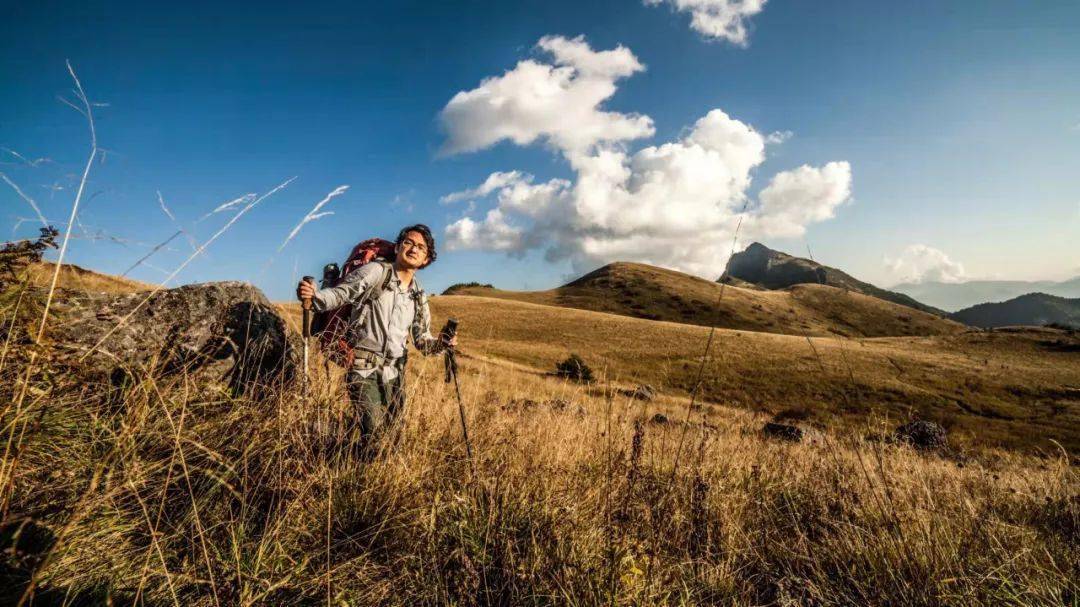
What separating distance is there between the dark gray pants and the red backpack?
270mm

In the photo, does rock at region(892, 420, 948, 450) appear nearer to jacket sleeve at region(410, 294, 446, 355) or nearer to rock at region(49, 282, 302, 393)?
jacket sleeve at region(410, 294, 446, 355)

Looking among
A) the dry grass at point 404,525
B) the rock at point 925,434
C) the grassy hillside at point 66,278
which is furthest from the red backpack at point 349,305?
the rock at point 925,434

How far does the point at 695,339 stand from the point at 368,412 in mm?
47129

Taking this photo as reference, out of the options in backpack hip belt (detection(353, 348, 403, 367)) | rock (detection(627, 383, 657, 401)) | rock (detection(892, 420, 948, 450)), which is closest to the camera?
backpack hip belt (detection(353, 348, 403, 367))

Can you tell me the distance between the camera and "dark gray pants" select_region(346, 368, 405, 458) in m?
3.67

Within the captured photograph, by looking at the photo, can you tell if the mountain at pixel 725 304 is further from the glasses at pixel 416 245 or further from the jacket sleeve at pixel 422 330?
the glasses at pixel 416 245

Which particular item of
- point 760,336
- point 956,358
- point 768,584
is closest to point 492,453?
point 768,584

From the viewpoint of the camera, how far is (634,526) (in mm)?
3018

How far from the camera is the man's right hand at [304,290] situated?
3734 millimetres

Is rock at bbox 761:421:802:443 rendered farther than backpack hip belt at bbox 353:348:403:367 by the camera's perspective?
Yes

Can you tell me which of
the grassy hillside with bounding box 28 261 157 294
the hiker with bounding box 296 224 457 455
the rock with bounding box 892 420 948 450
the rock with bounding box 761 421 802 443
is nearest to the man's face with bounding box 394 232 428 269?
the hiker with bounding box 296 224 457 455

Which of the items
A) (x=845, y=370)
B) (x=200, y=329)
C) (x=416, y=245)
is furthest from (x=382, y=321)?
(x=845, y=370)

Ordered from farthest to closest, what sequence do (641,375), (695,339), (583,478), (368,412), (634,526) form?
(695,339) < (641,375) < (368,412) < (583,478) < (634,526)

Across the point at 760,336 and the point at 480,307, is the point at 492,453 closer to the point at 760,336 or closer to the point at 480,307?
the point at 760,336
